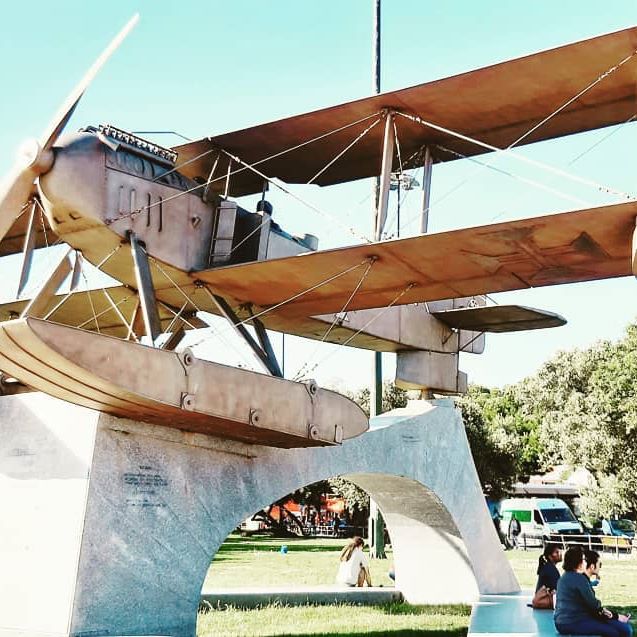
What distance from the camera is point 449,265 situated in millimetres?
10102

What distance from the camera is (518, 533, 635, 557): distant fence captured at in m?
31.0

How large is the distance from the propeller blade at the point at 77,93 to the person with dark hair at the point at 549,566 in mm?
7929

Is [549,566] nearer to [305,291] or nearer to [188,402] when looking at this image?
[305,291]

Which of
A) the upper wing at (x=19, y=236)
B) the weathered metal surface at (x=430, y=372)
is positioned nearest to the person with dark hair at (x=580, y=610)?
the weathered metal surface at (x=430, y=372)

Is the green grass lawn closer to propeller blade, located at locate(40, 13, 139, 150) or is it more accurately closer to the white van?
propeller blade, located at locate(40, 13, 139, 150)

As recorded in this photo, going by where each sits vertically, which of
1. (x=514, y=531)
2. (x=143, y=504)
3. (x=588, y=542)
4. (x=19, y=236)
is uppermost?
(x=19, y=236)


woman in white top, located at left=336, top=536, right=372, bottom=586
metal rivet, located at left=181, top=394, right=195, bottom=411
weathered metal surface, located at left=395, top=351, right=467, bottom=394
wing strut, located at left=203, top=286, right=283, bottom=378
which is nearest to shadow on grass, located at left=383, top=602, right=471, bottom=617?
woman in white top, located at left=336, top=536, right=372, bottom=586

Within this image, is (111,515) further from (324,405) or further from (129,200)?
(129,200)

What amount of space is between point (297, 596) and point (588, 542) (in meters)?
20.7

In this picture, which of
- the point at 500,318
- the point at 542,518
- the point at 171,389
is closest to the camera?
the point at 171,389

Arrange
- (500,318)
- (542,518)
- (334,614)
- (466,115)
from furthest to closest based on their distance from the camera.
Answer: (542,518), (500,318), (334,614), (466,115)

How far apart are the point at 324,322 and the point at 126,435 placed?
171 inches

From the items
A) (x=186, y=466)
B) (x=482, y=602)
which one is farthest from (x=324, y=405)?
(x=482, y=602)

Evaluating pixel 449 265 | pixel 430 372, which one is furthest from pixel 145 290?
pixel 430 372
